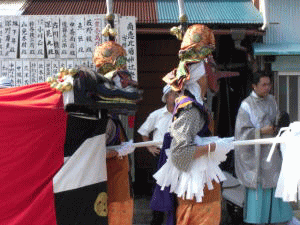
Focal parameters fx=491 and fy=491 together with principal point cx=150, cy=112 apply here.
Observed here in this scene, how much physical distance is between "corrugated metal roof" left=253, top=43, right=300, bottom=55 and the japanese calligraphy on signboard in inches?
67.6

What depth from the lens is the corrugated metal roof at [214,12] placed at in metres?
7.10

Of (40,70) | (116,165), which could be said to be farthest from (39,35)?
(116,165)

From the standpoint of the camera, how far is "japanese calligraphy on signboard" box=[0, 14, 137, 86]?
21.5 ft

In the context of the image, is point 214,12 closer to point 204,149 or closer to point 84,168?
point 204,149

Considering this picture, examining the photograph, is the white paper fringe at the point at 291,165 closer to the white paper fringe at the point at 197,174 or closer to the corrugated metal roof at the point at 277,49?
the white paper fringe at the point at 197,174

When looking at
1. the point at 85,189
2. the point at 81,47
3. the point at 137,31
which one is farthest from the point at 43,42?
the point at 85,189

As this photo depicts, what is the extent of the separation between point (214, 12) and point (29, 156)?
→ 15.5 feet

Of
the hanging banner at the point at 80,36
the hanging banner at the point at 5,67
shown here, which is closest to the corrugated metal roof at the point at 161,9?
the hanging banner at the point at 80,36

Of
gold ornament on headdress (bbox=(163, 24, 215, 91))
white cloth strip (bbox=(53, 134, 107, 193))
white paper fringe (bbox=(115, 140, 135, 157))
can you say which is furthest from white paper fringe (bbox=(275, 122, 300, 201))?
white cloth strip (bbox=(53, 134, 107, 193))

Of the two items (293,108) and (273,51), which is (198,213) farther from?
(293,108)

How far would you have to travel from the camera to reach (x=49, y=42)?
6602 millimetres

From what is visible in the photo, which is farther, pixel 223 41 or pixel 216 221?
pixel 223 41

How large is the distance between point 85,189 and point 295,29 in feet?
15.7

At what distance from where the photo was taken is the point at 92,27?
6551mm
